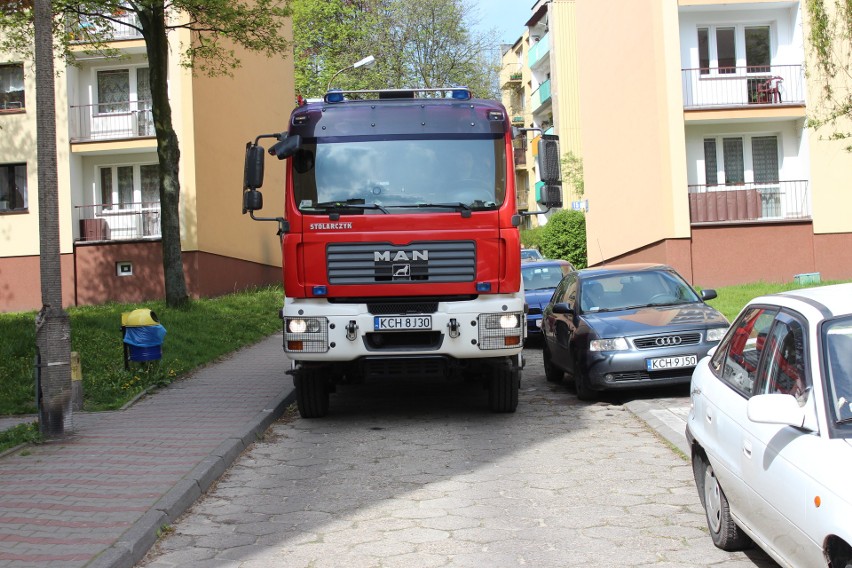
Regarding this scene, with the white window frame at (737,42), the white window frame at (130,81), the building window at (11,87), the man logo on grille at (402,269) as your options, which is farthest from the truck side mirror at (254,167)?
the building window at (11,87)

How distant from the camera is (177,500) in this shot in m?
6.36

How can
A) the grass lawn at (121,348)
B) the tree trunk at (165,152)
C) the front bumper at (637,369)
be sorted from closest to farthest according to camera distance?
the front bumper at (637,369) → the grass lawn at (121,348) → the tree trunk at (165,152)

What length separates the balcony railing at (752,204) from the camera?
2467cm

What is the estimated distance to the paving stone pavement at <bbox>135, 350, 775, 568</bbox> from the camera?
17.7ft

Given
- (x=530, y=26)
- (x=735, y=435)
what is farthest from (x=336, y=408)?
(x=530, y=26)

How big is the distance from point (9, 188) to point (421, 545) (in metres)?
25.2

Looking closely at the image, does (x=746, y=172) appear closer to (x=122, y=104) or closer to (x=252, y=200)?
(x=122, y=104)

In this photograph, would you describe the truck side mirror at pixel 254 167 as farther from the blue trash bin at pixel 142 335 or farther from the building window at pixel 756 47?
the building window at pixel 756 47

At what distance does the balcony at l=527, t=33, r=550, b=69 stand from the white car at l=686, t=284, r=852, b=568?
47.4 meters

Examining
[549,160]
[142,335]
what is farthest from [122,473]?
[549,160]

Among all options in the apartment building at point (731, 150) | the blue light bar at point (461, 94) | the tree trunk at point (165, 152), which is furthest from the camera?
the apartment building at point (731, 150)

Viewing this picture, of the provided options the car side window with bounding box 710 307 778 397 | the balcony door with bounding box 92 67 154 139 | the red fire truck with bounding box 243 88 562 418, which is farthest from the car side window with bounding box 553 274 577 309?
the balcony door with bounding box 92 67 154 139

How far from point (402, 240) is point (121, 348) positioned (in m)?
6.78

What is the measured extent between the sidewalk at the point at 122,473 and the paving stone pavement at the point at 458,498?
0.20 meters
